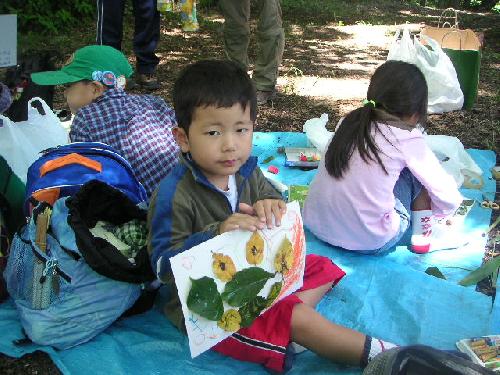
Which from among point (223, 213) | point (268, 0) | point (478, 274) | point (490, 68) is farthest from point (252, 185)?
point (490, 68)

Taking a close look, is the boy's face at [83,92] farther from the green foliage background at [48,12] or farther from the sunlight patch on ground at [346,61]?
the green foliage background at [48,12]

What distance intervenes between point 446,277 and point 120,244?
4.58 feet

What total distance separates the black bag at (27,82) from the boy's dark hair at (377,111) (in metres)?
1.56

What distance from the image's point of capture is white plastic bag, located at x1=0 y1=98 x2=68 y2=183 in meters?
2.43

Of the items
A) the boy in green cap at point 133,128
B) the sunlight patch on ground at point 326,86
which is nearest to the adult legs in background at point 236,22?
the sunlight patch on ground at point 326,86

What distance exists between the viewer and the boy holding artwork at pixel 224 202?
1.57 metres

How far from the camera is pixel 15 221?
227 centimetres

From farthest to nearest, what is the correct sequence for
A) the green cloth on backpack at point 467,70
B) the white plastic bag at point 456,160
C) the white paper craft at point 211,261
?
the green cloth on backpack at point 467,70, the white plastic bag at point 456,160, the white paper craft at point 211,261

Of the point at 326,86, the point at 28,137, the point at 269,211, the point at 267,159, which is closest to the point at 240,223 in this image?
the point at 269,211

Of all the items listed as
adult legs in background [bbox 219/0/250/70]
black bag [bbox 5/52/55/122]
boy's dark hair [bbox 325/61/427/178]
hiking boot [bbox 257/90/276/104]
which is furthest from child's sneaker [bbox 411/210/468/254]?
adult legs in background [bbox 219/0/250/70]

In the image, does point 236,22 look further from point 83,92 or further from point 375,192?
point 375,192

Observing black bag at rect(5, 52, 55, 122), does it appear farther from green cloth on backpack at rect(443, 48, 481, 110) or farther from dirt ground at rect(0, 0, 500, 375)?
green cloth on backpack at rect(443, 48, 481, 110)

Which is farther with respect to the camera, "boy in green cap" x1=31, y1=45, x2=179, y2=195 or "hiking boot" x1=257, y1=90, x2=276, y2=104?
"hiking boot" x1=257, y1=90, x2=276, y2=104

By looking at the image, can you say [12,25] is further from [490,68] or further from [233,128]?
[490,68]
